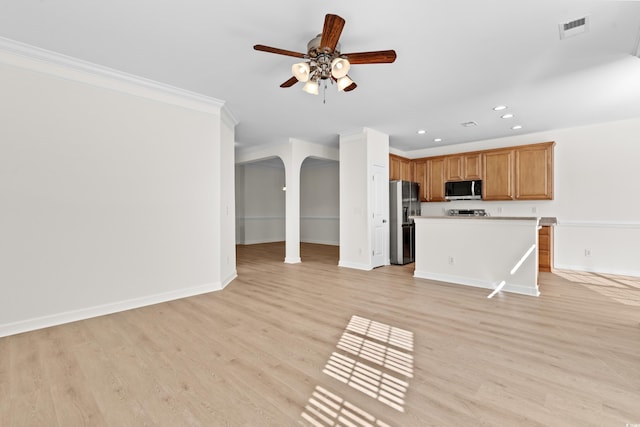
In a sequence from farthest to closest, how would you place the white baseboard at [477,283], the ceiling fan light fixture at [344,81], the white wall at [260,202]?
the white wall at [260,202] → the white baseboard at [477,283] → the ceiling fan light fixture at [344,81]

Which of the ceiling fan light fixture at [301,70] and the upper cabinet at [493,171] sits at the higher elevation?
the ceiling fan light fixture at [301,70]

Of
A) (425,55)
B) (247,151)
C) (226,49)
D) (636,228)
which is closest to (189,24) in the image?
(226,49)

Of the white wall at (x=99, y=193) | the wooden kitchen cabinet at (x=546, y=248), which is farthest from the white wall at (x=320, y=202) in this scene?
the white wall at (x=99, y=193)

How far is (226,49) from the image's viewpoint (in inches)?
111

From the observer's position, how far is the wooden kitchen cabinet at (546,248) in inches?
210

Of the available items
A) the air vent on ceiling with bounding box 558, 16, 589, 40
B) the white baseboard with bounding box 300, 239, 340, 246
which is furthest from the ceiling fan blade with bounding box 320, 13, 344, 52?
the white baseboard with bounding box 300, 239, 340, 246

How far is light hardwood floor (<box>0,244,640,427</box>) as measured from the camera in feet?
5.41

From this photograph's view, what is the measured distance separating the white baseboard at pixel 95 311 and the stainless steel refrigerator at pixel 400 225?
378 centimetres

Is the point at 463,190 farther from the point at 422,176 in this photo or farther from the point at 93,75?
the point at 93,75

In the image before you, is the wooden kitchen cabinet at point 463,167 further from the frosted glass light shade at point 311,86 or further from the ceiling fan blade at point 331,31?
the ceiling fan blade at point 331,31

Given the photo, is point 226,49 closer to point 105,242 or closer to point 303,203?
point 105,242

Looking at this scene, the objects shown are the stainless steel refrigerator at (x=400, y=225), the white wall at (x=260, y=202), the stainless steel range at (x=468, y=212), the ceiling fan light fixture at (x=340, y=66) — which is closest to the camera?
the ceiling fan light fixture at (x=340, y=66)

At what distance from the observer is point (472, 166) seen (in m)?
6.41

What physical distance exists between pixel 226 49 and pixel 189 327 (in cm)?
272
